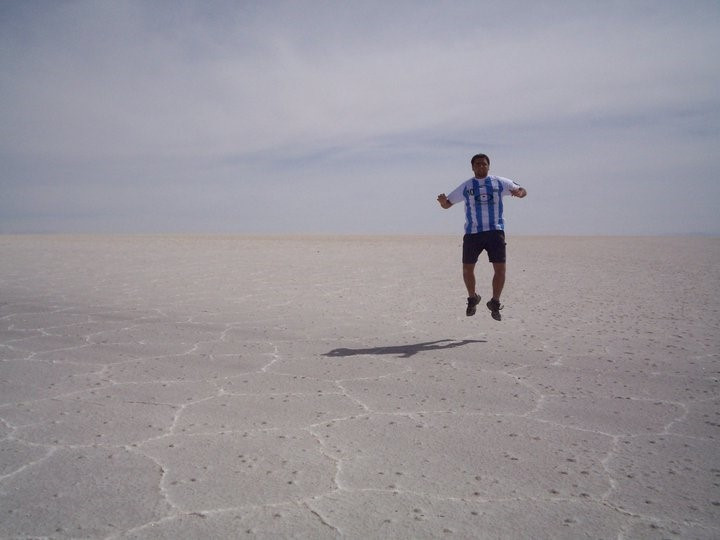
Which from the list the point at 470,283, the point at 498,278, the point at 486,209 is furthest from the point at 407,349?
the point at 486,209

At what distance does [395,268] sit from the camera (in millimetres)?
11547

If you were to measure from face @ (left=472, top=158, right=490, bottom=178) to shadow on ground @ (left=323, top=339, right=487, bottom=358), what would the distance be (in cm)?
132

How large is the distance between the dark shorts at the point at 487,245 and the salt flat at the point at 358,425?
67cm

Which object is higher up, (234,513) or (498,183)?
(498,183)

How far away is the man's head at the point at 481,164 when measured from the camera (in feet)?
14.5

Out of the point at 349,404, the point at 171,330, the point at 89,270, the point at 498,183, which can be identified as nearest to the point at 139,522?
the point at 349,404

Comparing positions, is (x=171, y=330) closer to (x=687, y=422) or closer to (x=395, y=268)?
(x=687, y=422)

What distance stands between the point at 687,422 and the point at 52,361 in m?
3.80

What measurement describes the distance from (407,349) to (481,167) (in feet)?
5.07

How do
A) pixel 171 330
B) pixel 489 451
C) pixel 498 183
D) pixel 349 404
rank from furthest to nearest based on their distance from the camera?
pixel 171 330, pixel 498 183, pixel 349 404, pixel 489 451

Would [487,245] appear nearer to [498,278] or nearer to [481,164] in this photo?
[498,278]

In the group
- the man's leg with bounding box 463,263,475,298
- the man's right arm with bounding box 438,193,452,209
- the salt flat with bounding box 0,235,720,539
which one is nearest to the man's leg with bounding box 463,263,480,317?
the man's leg with bounding box 463,263,475,298

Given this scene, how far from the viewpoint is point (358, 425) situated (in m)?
2.61

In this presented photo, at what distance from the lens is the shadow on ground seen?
4035mm
